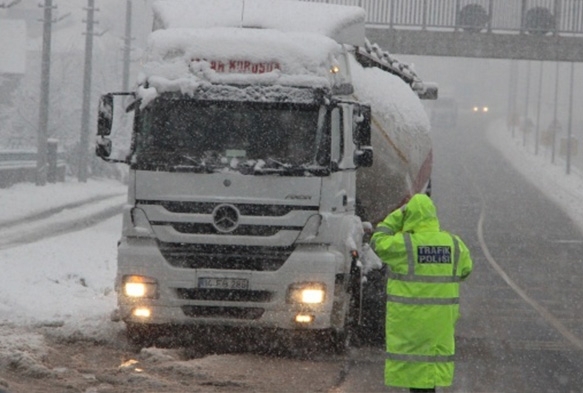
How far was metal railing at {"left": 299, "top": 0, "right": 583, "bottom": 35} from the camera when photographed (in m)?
32.3

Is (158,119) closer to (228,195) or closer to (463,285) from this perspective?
(228,195)

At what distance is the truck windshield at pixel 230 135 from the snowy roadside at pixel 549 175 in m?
28.3

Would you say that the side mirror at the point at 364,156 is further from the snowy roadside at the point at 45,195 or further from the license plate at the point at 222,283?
the snowy roadside at the point at 45,195

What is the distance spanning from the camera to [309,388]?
10742 mm

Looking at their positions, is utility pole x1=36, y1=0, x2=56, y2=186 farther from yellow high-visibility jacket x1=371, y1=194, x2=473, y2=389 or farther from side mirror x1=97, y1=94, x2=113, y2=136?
yellow high-visibility jacket x1=371, y1=194, x2=473, y2=389

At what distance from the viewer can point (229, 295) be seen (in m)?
12.0

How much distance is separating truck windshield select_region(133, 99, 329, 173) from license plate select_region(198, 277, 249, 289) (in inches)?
42.1

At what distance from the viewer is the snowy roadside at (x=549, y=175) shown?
50469 millimetres

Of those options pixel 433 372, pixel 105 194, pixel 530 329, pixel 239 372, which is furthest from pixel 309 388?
pixel 105 194

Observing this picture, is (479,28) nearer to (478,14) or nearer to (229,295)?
(478,14)

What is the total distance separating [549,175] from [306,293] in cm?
5495

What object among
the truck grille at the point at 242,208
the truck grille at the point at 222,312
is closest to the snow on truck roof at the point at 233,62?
the truck grille at the point at 242,208

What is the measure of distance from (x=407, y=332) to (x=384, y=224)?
28.6 inches

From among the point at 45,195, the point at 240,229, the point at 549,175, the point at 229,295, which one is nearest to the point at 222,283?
the point at 229,295
